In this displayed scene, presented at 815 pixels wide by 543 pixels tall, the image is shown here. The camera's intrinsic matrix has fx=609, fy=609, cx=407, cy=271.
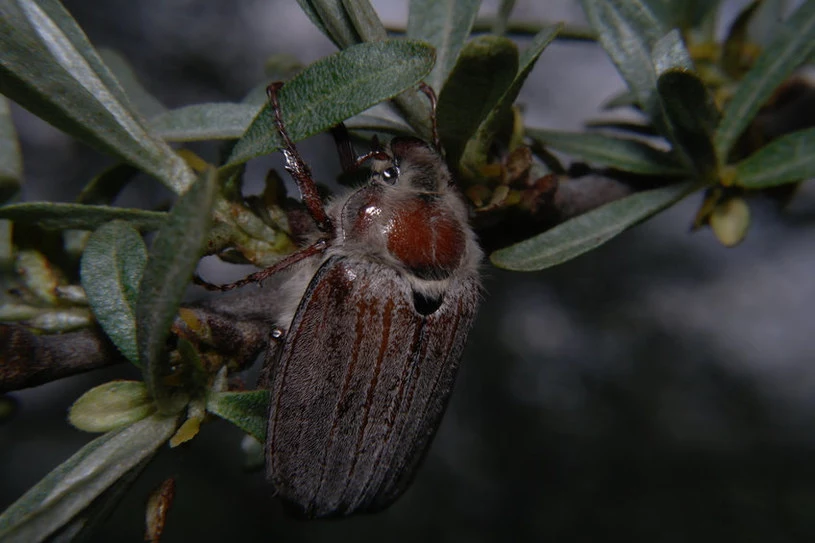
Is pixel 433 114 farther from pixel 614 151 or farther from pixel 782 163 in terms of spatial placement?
pixel 782 163

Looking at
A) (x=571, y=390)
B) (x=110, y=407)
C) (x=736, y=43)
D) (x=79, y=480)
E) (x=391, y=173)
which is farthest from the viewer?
(x=571, y=390)

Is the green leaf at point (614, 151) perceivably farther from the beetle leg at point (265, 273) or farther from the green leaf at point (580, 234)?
the beetle leg at point (265, 273)

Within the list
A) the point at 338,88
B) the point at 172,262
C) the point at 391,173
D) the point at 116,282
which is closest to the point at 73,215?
the point at 116,282

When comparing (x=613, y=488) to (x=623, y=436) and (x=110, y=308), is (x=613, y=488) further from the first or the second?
(x=110, y=308)

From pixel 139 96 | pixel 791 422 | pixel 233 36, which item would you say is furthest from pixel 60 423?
pixel 791 422

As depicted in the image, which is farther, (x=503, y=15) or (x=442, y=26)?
(x=503, y=15)

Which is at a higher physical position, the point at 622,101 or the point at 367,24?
the point at 367,24
